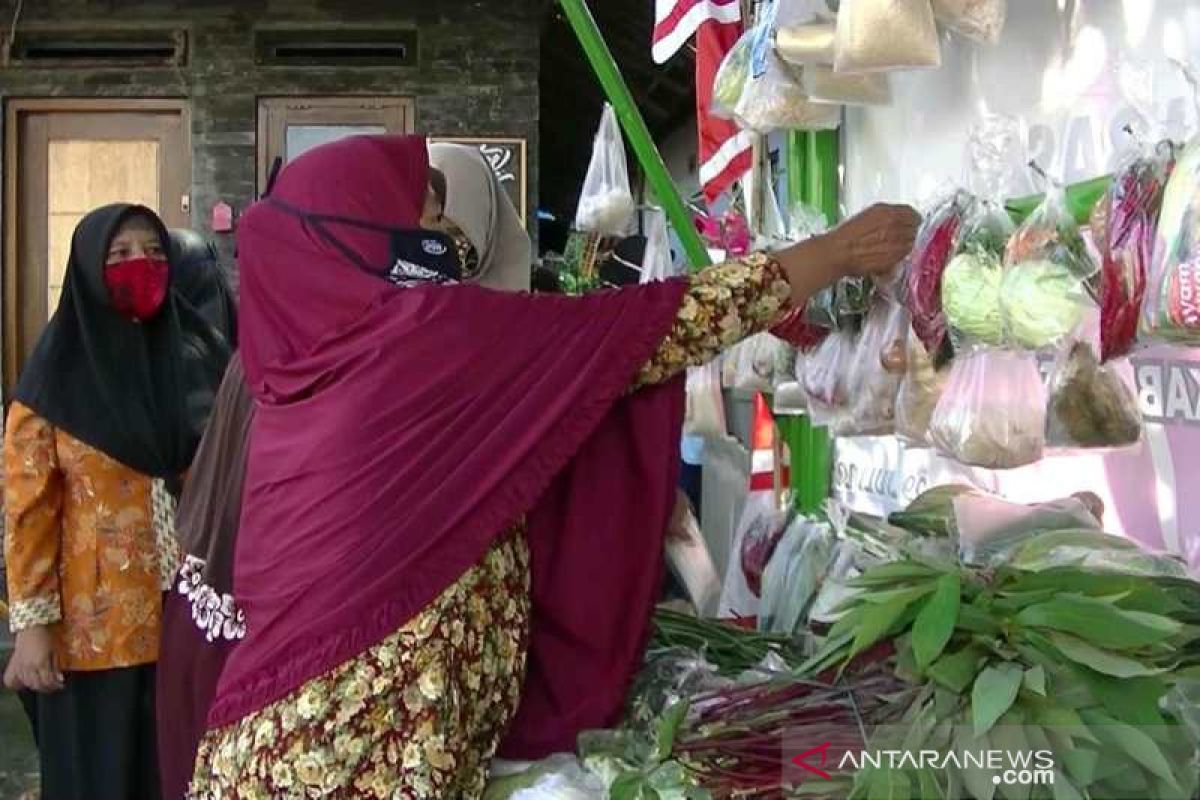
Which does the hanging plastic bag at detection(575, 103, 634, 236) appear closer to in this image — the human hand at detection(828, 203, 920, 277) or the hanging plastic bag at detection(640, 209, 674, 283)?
the hanging plastic bag at detection(640, 209, 674, 283)

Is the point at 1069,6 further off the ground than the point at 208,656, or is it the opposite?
the point at 1069,6

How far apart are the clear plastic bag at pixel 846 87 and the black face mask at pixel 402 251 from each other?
33.9 inches

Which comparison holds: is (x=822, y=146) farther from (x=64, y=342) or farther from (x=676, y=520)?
(x=64, y=342)

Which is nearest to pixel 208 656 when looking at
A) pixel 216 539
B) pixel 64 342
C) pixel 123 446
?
pixel 216 539

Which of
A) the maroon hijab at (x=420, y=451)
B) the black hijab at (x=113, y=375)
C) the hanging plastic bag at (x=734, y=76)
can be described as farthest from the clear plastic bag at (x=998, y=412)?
the black hijab at (x=113, y=375)

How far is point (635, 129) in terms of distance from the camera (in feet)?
9.75

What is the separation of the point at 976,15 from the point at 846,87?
41 centimetres

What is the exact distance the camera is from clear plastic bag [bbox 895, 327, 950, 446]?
2.10 m

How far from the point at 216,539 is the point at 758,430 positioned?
173 cm

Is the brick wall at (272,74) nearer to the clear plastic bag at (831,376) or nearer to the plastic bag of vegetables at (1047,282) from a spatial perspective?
the clear plastic bag at (831,376)

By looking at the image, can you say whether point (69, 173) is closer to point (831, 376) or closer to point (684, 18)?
point (684, 18)

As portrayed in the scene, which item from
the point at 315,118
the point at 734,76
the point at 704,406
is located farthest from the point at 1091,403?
the point at 315,118

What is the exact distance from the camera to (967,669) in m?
1.48

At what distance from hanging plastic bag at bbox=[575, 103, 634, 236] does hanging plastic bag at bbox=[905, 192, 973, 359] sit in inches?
122
